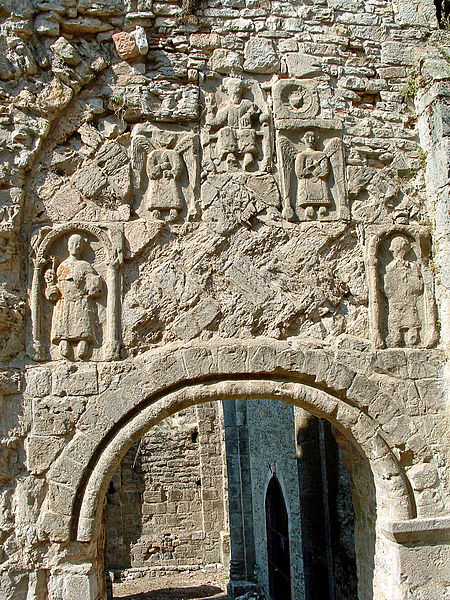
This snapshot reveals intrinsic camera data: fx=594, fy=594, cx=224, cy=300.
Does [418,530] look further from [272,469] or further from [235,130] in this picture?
[272,469]

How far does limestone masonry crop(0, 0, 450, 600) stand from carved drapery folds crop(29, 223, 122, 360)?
0.02 m

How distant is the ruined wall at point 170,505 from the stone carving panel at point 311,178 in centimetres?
749

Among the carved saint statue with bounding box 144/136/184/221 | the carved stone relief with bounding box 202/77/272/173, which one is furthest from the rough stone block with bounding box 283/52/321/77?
the carved saint statue with bounding box 144/136/184/221

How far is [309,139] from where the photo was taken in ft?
15.2

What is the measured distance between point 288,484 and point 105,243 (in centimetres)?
503

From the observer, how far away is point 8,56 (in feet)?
14.1

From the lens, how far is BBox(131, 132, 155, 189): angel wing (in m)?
4.46

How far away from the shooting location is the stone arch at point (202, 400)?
4031 mm

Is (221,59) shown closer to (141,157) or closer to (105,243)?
(141,157)

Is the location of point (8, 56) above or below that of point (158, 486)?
above

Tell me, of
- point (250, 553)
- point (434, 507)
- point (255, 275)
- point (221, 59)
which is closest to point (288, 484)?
point (250, 553)

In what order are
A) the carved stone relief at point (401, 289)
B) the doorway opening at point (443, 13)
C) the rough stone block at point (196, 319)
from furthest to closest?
the doorway opening at point (443, 13) → the carved stone relief at point (401, 289) → the rough stone block at point (196, 319)

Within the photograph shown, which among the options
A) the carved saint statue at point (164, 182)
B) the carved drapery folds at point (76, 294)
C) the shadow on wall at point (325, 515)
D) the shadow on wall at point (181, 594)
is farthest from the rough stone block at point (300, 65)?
the shadow on wall at point (181, 594)

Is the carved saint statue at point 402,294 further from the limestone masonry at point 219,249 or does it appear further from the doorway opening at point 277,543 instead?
the doorway opening at point 277,543
